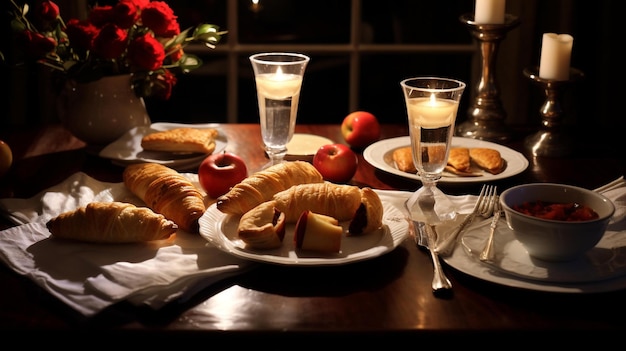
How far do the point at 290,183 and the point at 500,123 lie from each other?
79 cm

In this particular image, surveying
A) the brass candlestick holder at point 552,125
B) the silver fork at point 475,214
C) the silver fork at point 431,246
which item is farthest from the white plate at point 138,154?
the brass candlestick holder at point 552,125

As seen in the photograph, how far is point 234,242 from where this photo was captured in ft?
3.77

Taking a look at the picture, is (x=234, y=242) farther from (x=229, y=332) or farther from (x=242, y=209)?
(x=229, y=332)

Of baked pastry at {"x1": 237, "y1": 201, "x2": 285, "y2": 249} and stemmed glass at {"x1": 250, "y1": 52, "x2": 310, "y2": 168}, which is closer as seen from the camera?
baked pastry at {"x1": 237, "y1": 201, "x2": 285, "y2": 249}

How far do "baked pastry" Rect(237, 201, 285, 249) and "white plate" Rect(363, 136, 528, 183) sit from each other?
0.41m

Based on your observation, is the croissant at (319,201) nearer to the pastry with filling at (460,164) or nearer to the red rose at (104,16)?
the pastry with filling at (460,164)

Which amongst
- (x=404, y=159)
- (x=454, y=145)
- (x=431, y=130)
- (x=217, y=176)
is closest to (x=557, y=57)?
(x=454, y=145)

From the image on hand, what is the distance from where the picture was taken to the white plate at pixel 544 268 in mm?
1035

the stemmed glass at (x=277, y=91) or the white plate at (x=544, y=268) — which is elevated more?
the stemmed glass at (x=277, y=91)

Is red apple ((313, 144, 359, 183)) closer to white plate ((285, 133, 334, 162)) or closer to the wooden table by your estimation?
white plate ((285, 133, 334, 162))

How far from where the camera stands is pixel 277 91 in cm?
147

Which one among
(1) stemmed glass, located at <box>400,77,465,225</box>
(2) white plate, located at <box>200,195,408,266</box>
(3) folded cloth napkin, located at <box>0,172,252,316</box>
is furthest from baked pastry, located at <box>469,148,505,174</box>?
(3) folded cloth napkin, located at <box>0,172,252,316</box>

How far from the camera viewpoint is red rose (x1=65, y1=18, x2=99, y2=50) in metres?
1.60

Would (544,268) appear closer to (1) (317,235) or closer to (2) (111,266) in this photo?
(1) (317,235)
